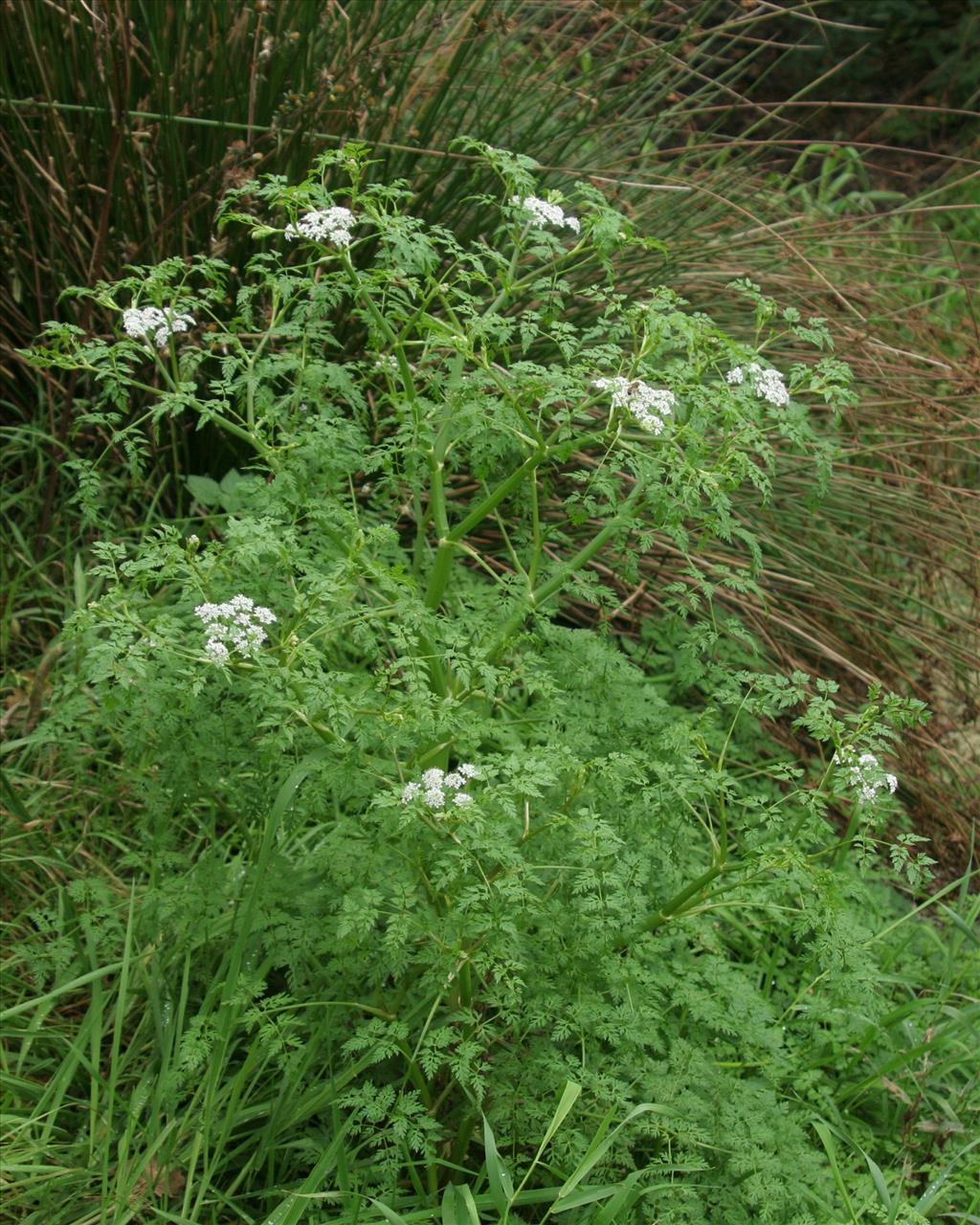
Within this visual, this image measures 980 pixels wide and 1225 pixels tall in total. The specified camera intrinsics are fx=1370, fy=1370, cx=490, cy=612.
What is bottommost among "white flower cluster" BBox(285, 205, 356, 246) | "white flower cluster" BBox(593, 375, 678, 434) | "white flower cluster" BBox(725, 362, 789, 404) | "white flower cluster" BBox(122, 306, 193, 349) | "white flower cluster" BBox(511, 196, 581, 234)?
"white flower cluster" BBox(122, 306, 193, 349)

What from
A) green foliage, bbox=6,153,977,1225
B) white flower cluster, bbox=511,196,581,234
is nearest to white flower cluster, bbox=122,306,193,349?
green foliage, bbox=6,153,977,1225

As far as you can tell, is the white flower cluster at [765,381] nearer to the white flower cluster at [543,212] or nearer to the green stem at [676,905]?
the white flower cluster at [543,212]

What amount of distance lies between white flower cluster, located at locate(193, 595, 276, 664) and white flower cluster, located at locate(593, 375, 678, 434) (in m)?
0.60

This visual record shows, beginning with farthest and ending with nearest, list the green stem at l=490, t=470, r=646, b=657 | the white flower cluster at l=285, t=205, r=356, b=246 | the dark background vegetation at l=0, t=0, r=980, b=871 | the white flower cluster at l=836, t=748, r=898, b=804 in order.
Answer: the dark background vegetation at l=0, t=0, r=980, b=871 < the green stem at l=490, t=470, r=646, b=657 < the white flower cluster at l=285, t=205, r=356, b=246 < the white flower cluster at l=836, t=748, r=898, b=804

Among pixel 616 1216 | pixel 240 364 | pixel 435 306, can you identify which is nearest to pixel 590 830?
pixel 616 1216

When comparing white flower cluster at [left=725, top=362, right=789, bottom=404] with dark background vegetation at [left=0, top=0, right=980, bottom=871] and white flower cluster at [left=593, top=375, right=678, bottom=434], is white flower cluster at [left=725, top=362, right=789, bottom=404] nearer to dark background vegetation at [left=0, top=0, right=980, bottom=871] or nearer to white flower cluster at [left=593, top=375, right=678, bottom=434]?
white flower cluster at [left=593, top=375, right=678, bottom=434]

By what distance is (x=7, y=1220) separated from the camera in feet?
6.90

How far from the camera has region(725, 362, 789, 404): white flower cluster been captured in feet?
7.07

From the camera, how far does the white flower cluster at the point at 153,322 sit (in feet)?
6.75

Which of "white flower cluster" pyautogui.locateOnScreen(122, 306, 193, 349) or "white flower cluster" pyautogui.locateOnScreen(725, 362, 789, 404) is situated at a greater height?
"white flower cluster" pyautogui.locateOnScreen(725, 362, 789, 404)

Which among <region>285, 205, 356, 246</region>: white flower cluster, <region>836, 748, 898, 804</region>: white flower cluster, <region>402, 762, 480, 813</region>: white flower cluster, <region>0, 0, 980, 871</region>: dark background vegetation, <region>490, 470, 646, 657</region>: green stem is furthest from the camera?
<region>0, 0, 980, 871</region>: dark background vegetation

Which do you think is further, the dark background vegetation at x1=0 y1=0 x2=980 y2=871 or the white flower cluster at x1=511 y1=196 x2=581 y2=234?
the dark background vegetation at x1=0 y1=0 x2=980 y2=871

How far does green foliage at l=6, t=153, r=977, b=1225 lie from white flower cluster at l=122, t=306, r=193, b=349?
0.01 meters

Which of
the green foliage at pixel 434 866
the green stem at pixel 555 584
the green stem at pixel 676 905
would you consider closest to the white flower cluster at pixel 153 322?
the green foliage at pixel 434 866
